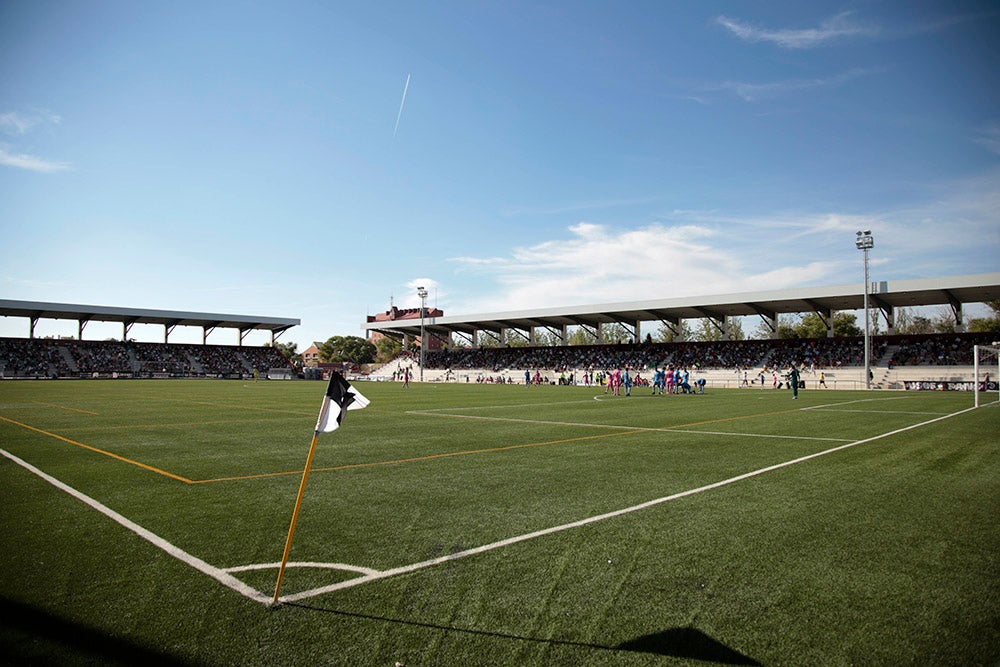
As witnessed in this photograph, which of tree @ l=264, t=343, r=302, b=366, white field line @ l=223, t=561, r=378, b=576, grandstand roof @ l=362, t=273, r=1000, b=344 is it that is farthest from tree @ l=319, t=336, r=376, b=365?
white field line @ l=223, t=561, r=378, b=576

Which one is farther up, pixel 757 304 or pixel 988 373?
pixel 757 304

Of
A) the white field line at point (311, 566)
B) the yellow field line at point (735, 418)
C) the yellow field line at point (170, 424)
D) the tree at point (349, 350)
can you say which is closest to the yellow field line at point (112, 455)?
the yellow field line at point (170, 424)

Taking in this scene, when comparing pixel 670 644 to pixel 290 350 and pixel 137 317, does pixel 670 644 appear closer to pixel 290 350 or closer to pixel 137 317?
pixel 137 317

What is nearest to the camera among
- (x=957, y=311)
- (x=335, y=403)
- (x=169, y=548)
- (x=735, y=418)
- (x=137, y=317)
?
(x=335, y=403)

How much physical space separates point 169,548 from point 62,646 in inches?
74.5

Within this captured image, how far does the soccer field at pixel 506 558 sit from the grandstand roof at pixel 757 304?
41642 mm

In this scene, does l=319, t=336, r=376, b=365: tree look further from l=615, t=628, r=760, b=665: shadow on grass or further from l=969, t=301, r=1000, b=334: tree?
l=615, t=628, r=760, b=665: shadow on grass

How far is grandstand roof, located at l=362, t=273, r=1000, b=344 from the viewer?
1774 inches

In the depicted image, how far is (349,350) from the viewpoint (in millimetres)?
124438

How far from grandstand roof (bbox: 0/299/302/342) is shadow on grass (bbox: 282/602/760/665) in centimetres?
7601

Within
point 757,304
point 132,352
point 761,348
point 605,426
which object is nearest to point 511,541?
point 605,426

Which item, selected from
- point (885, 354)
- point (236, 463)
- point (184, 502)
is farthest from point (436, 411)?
point (885, 354)

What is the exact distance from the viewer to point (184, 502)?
280 inches

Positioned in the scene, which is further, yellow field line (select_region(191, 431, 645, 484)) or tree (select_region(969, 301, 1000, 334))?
tree (select_region(969, 301, 1000, 334))
